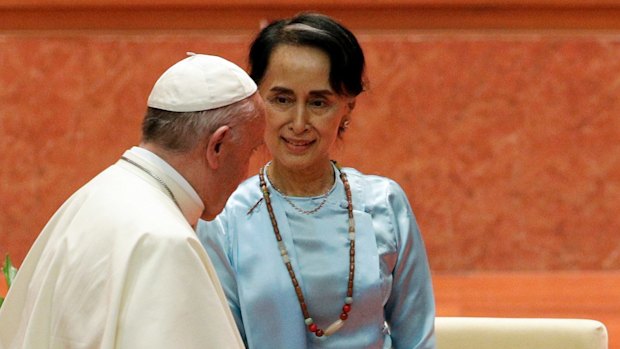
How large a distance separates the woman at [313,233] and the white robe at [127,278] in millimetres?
568

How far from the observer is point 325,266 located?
105 inches

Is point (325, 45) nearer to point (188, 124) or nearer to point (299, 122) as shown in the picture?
point (299, 122)

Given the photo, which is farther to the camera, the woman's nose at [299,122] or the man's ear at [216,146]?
the woman's nose at [299,122]

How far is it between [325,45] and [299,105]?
0.14 meters

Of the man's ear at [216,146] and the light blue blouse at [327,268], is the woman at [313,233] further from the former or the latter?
the man's ear at [216,146]

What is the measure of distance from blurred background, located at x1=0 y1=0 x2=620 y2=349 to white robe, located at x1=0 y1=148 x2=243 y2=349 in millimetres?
2983

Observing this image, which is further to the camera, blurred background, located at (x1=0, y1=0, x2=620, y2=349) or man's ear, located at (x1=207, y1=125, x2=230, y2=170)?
blurred background, located at (x1=0, y1=0, x2=620, y2=349)

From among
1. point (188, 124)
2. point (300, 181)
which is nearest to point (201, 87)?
point (188, 124)

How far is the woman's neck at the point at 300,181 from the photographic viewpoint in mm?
2740

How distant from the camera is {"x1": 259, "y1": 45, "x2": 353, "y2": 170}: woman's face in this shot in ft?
8.77

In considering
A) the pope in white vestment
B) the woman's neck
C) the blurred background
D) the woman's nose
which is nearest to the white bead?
the woman's neck

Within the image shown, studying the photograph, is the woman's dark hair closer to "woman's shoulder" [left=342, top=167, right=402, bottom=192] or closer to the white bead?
"woman's shoulder" [left=342, top=167, right=402, bottom=192]

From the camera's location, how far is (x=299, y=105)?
8.77 feet

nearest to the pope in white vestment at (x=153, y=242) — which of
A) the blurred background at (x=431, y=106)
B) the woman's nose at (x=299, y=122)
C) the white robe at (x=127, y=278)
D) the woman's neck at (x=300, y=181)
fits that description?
the white robe at (x=127, y=278)
